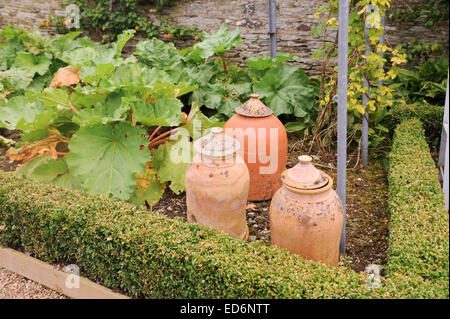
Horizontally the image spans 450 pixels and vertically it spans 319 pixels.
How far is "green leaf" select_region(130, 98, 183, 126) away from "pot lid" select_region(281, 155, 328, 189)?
1.34 metres

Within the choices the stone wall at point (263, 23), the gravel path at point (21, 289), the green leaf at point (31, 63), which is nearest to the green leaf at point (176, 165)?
the gravel path at point (21, 289)

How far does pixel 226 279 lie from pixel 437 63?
4.43m

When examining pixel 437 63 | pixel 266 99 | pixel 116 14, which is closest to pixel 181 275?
pixel 266 99

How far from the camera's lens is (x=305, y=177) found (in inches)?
116

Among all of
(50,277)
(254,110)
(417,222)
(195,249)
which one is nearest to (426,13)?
(254,110)

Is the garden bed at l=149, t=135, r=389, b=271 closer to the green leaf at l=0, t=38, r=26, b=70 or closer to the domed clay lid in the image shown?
the domed clay lid

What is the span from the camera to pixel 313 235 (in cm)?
295

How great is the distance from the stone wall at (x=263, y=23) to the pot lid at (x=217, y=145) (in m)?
3.13

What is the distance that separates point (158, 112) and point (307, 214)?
5.95ft

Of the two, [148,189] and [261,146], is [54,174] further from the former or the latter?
[261,146]

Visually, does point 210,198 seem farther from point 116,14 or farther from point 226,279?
point 116,14

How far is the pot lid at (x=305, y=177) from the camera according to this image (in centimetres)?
293

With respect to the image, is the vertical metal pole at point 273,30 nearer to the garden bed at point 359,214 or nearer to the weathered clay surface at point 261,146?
the garden bed at point 359,214
